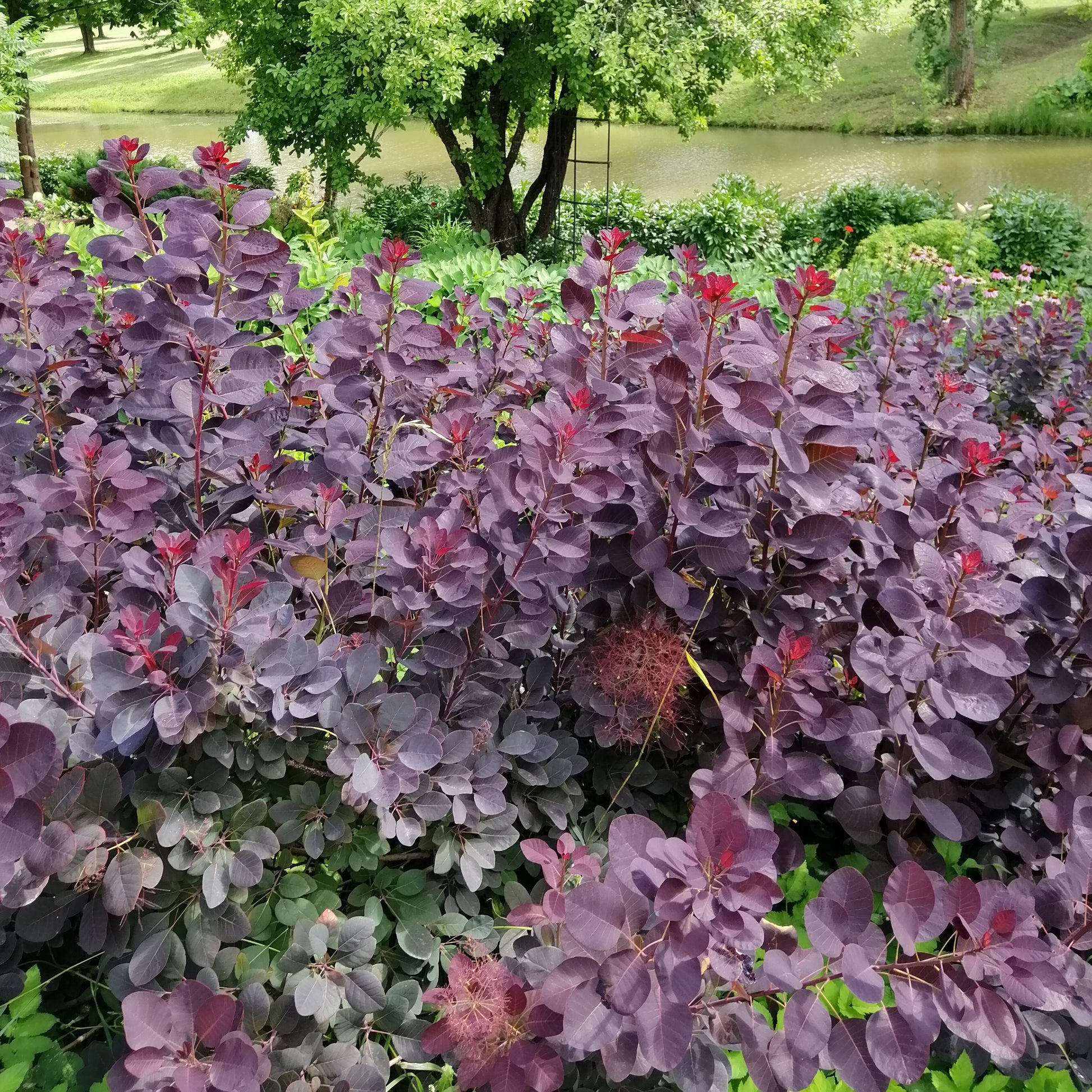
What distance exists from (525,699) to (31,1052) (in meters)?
0.67

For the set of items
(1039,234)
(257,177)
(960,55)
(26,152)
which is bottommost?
(1039,234)

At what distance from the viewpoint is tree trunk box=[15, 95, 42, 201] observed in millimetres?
11664

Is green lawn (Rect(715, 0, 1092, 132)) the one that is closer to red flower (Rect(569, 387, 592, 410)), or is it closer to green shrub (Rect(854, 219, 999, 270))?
green shrub (Rect(854, 219, 999, 270))

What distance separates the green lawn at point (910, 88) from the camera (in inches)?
914

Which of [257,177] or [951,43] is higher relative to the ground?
[951,43]

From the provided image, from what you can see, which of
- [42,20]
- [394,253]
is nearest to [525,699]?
[394,253]

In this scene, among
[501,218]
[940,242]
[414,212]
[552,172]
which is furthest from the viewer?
[414,212]

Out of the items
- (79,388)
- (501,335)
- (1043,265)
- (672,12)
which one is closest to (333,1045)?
(79,388)

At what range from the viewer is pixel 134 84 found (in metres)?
36.1

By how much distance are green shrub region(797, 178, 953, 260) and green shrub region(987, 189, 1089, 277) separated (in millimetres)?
871

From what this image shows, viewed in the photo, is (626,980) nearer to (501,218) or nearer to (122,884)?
(122,884)

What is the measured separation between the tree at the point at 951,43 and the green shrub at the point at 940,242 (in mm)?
A: 17868

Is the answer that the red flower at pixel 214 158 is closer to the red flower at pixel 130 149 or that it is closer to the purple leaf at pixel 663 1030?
the red flower at pixel 130 149

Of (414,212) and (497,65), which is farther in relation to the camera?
(414,212)
